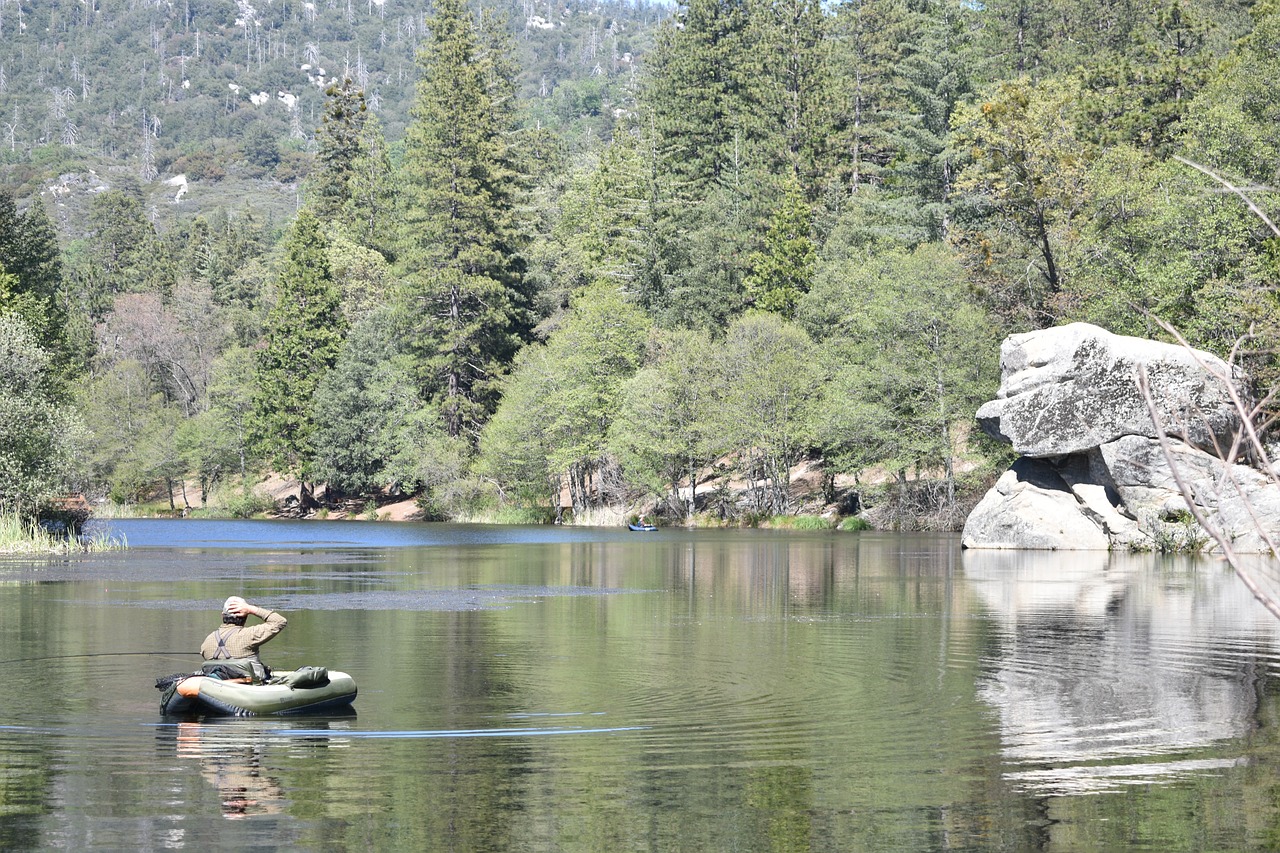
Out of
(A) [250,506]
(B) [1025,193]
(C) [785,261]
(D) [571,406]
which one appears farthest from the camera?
(A) [250,506]

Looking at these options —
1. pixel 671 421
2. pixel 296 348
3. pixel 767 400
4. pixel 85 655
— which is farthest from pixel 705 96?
pixel 85 655

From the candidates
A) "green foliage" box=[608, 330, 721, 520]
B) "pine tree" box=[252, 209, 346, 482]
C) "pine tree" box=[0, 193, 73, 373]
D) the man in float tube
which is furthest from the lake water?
"pine tree" box=[252, 209, 346, 482]

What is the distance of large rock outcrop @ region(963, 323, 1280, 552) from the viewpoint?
1847 inches

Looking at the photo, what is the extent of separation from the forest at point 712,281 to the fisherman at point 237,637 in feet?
103

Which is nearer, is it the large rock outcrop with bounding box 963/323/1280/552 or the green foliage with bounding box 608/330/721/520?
the large rock outcrop with bounding box 963/323/1280/552

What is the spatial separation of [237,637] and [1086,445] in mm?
38195

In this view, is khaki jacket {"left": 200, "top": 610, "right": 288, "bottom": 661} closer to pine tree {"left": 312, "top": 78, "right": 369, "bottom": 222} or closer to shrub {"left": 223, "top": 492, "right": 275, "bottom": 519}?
shrub {"left": 223, "top": 492, "right": 275, "bottom": 519}

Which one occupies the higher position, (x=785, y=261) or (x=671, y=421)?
Result: (x=785, y=261)

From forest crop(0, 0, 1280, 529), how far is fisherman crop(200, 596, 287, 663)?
3130 cm

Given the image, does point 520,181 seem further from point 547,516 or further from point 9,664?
point 9,664

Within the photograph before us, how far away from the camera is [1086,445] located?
49.3 m

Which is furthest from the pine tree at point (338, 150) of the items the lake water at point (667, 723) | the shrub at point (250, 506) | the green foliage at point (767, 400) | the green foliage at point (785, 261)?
the lake water at point (667, 723)

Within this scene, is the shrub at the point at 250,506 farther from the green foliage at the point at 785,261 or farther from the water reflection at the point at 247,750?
the water reflection at the point at 247,750

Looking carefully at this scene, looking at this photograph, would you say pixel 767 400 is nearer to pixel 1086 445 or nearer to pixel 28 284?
pixel 1086 445
